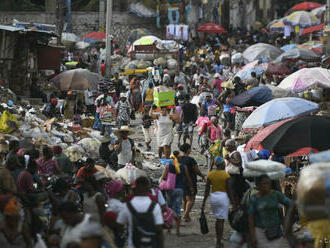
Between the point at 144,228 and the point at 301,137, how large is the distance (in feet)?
13.5

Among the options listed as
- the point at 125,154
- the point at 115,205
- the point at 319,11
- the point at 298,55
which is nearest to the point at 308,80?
the point at 125,154

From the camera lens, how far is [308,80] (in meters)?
20.3

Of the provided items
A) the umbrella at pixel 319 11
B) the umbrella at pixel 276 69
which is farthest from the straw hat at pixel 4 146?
the umbrella at pixel 319 11

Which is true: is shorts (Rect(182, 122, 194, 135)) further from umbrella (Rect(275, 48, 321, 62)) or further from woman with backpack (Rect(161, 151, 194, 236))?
umbrella (Rect(275, 48, 321, 62))

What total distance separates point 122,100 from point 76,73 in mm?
2111

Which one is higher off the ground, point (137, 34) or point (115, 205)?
point (137, 34)

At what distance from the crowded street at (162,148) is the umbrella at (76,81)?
0.04 metres

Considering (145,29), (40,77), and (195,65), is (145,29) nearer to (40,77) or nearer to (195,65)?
(195,65)

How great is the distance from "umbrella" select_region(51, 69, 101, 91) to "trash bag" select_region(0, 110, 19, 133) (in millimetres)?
5695

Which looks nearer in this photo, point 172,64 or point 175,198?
point 175,198

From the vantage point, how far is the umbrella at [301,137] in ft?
41.0

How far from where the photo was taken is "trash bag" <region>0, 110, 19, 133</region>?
17391 mm

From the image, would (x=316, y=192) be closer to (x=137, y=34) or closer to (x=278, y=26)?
(x=137, y=34)

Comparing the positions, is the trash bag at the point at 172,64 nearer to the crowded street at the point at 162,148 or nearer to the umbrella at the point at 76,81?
the crowded street at the point at 162,148
